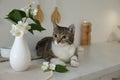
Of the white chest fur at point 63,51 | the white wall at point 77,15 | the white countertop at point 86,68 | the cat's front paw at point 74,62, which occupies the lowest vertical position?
the white countertop at point 86,68

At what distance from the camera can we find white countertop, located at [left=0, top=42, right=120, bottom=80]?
3.87ft

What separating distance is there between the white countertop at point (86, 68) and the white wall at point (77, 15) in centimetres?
25

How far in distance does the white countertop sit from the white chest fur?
0.08 meters

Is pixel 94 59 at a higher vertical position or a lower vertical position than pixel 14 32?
lower

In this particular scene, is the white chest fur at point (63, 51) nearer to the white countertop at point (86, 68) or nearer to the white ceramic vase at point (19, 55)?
the white countertop at point (86, 68)

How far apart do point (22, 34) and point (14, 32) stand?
0.05 metres

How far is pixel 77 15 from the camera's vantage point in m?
1.88

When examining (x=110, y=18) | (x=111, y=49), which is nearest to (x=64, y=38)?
(x=111, y=49)

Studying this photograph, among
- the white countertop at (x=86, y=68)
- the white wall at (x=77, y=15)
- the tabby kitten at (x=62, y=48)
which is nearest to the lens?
the white countertop at (x=86, y=68)

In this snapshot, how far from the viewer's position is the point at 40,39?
169 cm

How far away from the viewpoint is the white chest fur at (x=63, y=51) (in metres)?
1.36

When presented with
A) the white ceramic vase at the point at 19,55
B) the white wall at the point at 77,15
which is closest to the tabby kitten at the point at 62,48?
the white ceramic vase at the point at 19,55

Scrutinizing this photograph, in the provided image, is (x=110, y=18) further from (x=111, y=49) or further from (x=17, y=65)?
(x=17, y=65)

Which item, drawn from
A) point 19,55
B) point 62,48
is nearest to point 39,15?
point 62,48
